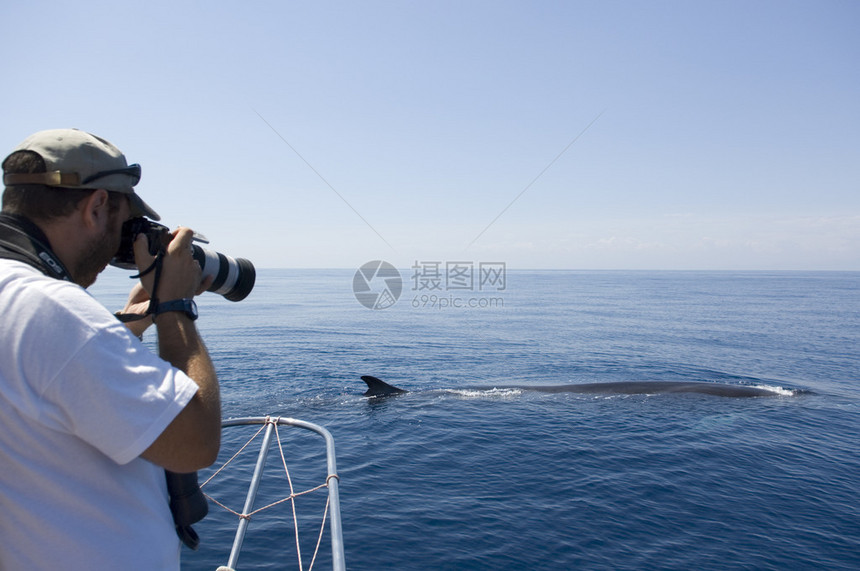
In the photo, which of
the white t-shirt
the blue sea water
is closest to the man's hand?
the white t-shirt

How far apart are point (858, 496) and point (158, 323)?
13.2 metres

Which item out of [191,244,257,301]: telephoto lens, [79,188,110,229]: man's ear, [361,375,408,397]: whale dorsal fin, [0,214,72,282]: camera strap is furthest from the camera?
[361,375,408,397]: whale dorsal fin

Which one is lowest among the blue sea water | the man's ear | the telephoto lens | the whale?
the blue sea water

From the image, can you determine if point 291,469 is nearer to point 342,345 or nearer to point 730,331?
point 342,345

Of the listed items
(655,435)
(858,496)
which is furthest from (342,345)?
(858,496)

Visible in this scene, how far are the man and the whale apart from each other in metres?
15.3

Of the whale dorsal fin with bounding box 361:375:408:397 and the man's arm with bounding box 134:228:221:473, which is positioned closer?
the man's arm with bounding box 134:228:221:473

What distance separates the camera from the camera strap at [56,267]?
1765mm

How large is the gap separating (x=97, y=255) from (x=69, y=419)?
0.76 metres

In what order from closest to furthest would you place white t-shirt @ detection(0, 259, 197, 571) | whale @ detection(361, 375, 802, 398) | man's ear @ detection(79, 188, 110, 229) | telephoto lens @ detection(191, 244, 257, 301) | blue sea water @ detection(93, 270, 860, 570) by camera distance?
white t-shirt @ detection(0, 259, 197, 571) < man's ear @ detection(79, 188, 110, 229) < telephoto lens @ detection(191, 244, 257, 301) < blue sea water @ detection(93, 270, 860, 570) < whale @ detection(361, 375, 802, 398)

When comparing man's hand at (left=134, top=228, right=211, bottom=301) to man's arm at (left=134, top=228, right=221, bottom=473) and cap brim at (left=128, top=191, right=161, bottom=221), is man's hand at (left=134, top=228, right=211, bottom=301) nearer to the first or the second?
man's arm at (left=134, top=228, right=221, bottom=473)

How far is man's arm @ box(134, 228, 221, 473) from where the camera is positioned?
5.88 ft

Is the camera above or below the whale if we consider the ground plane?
above

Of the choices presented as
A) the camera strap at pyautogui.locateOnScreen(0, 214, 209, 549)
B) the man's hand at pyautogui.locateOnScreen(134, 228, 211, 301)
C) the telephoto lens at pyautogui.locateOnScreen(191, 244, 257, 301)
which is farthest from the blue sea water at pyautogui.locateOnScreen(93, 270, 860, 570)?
the man's hand at pyautogui.locateOnScreen(134, 228, 211, 301)
